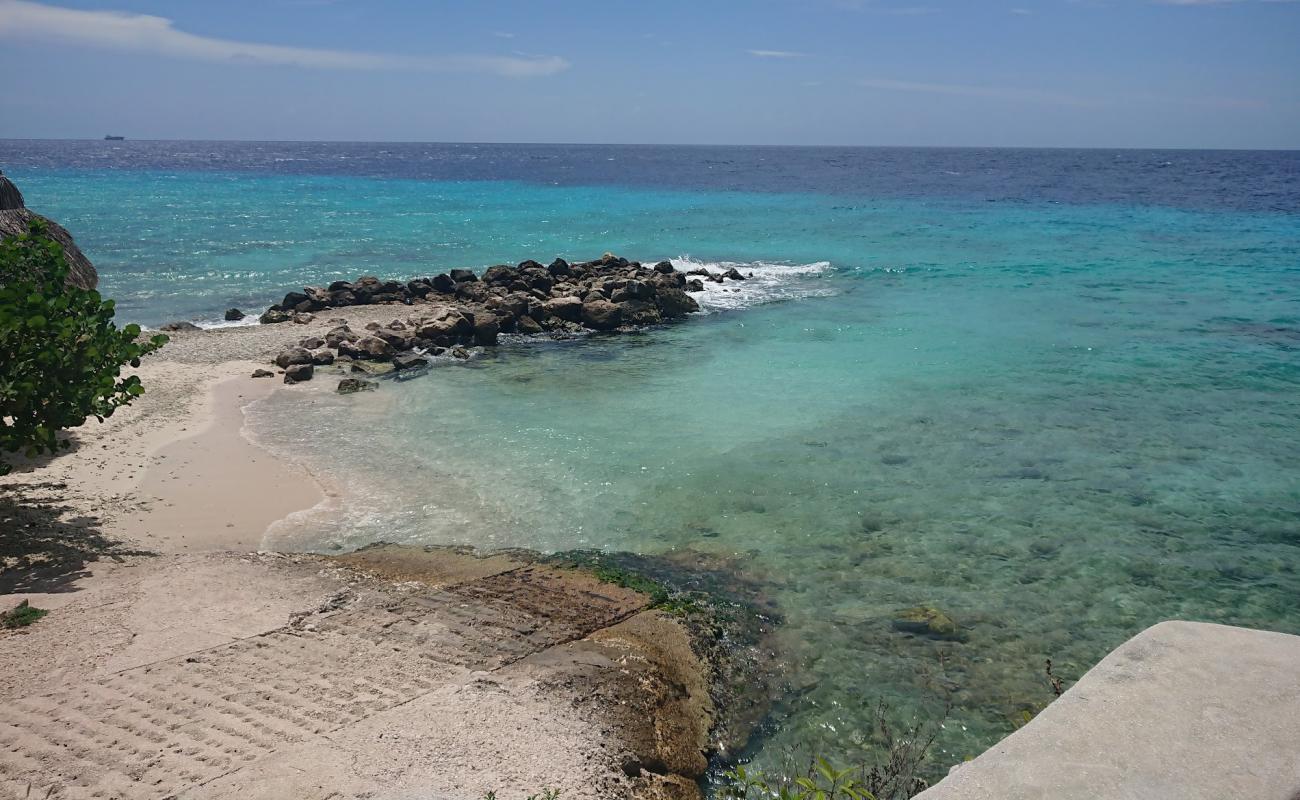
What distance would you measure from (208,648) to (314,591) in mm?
1330

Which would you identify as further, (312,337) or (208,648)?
(312,337)

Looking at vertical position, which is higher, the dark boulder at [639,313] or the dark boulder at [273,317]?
the dark boulder at [639,313]

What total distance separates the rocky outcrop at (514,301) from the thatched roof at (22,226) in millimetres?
4940

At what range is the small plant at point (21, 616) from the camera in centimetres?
727

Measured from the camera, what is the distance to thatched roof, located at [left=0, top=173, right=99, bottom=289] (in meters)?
14.0

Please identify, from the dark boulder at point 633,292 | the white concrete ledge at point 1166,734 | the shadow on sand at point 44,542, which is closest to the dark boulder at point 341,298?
the dark boulder at point 633,292

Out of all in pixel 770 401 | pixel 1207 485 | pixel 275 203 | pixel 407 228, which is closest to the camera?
pixel 1207 485

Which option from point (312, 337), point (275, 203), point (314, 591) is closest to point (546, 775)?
point (314, 591)

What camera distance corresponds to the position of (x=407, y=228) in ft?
146

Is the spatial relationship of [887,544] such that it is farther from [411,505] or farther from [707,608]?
[411,505]

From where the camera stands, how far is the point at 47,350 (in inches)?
325

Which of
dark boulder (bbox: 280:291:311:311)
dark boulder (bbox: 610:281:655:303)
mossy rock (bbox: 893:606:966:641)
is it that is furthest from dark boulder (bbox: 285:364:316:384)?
mossy rock (bbox: 893:606:966:641)

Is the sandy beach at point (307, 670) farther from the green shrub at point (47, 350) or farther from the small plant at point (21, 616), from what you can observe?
the green shrub at point (47, 350)

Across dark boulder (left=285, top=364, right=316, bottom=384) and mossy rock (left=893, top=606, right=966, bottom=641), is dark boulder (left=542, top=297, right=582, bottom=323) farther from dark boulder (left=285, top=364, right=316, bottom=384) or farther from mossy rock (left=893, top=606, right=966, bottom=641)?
mossy rock (left=893, top=606, right=966, bottom=641)
